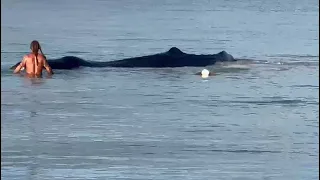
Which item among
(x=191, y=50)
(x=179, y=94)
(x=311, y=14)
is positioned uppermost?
(x=311, y=14)

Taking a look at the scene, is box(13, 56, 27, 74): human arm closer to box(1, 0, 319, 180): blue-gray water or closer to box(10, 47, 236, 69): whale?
box(1, 0, 319, 180): blue-gray water

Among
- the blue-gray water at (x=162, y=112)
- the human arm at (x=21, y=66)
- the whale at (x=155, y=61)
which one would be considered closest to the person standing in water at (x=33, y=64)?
the human arm at (x=21, y=66)

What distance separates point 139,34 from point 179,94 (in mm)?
12307

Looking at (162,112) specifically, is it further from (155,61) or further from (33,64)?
(155,61)

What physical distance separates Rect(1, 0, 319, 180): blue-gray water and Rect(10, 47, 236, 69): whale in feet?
1.99

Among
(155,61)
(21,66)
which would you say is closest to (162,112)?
(21,66)

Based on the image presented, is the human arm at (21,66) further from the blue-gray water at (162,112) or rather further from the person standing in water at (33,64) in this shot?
the blue-gray water at (162,112)

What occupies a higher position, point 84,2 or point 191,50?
point 84,2

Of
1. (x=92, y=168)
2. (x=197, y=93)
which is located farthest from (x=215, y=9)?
(x=92, y=168)

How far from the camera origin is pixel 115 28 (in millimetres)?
30203

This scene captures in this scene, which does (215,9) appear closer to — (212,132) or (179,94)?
(179,94)

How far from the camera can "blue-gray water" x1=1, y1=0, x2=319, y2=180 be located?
10.4 m

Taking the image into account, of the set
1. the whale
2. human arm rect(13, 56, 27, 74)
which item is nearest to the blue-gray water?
human arm rect(13, 56, 27, 74)

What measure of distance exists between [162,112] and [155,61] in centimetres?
627
